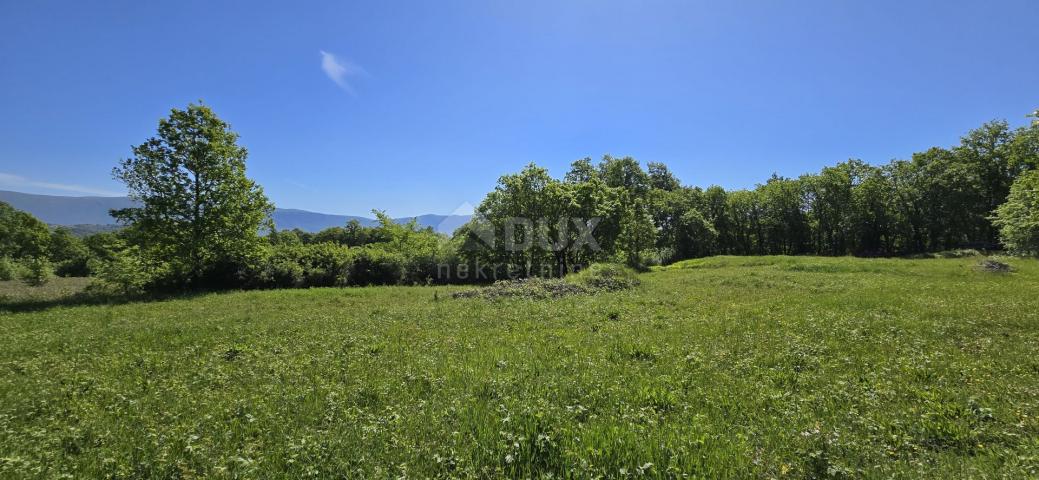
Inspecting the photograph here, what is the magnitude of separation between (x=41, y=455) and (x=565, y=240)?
104ft

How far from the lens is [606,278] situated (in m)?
25.5

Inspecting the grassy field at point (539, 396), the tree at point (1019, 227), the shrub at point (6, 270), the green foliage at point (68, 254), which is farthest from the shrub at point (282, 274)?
the tree at point (1019, 227)

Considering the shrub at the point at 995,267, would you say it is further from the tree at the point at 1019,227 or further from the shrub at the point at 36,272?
the shrub at the point at 36,272

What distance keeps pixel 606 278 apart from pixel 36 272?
133 feet

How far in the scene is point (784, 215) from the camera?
66.6m

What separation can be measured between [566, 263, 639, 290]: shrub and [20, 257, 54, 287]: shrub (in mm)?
37835

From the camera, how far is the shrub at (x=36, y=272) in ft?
93.6

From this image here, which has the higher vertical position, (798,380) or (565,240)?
(565,240)

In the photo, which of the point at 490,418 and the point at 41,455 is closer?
the point at 41,455

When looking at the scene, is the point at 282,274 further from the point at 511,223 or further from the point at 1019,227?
the point at 1019,227

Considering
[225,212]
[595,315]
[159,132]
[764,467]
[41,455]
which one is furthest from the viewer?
[225,212]

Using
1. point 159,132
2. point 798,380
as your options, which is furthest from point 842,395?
point 159,132

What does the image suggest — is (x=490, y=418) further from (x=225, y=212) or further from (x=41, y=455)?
(x=225, y=212)

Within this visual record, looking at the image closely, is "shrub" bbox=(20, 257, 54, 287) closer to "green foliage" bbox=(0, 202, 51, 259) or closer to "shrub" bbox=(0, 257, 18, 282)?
"shrub" bbox=(0, 257, 18, 282)
